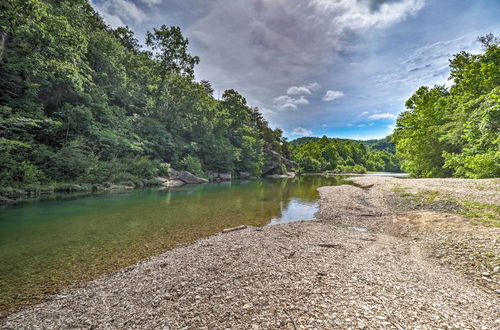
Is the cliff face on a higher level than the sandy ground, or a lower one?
higher

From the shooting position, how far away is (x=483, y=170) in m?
18.7

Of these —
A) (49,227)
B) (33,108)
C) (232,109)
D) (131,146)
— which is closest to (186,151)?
(131,146)

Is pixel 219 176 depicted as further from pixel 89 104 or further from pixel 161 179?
pixel 89 104

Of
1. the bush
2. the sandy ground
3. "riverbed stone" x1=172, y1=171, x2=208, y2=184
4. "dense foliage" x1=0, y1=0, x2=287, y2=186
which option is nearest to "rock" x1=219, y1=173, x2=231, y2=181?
"dense foliage" x1=0, y1=0, x2=287, y2=186

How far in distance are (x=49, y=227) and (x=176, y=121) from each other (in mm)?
34753

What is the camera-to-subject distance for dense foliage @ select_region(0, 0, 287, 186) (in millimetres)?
18500

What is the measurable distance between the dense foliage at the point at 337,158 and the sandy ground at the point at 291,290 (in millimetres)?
87028

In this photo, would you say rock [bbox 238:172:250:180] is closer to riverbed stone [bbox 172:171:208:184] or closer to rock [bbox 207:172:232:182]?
rock [bbox 207:172:232:182]

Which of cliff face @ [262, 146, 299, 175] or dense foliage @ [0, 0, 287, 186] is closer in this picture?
dense foliage @ [0, 0, 287, 186]

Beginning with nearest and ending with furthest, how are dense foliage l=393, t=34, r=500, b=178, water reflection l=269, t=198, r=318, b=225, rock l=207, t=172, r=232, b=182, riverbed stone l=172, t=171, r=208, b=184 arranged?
water reflection l=269, t=198, r=318, b=225, dense foliage l=393, t=34, r=500, b=178, riverbed stone l=172, t=171, r=208, b=184, rock l=207, t=172, r=232, b=182

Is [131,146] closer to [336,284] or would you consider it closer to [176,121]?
[176,121]

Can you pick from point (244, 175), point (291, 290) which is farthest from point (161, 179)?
point (291, 290)

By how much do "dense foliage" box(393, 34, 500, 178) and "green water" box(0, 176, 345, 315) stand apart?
51.8ft

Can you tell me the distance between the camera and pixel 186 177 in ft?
123
